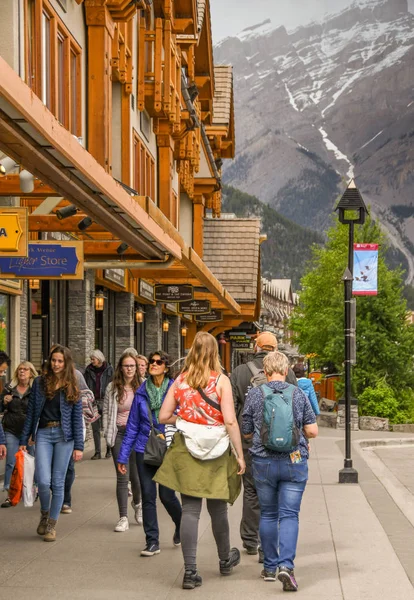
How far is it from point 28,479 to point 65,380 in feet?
3.44

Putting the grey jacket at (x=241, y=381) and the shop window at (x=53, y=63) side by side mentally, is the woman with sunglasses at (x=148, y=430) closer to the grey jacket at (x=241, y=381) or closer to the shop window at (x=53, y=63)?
the grey jacket at (x=241, y=381)

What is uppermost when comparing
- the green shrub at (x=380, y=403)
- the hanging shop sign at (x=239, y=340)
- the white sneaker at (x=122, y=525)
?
the white sneaker at (x=122, y=525)

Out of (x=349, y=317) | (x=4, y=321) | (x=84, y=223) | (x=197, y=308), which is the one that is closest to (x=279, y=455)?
(x=84, y=223)

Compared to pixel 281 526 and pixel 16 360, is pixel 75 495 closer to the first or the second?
pixel 16 360

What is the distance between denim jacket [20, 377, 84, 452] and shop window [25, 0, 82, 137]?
574 cm

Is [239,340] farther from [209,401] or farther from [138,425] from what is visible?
[209,401]

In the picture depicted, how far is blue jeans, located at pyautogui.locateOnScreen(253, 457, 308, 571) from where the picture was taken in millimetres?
8227

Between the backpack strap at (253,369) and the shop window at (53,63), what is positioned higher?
the shop window at (53,63)

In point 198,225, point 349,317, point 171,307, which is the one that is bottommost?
point 171,307

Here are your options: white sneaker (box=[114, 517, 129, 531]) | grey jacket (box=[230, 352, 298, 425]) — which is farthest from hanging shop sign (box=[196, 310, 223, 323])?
grey jacket (box=[230, 352, 298, 425])

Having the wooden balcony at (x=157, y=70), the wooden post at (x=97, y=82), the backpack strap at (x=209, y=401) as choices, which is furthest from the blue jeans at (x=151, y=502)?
the wooden balcony at (x=157, y=70)

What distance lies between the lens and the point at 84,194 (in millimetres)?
9625

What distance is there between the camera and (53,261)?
1362 cm

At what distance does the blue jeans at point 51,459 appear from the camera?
1024 cm
